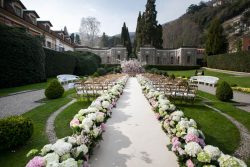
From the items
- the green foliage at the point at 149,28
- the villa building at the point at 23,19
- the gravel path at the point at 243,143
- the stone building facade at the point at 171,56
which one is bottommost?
the gravel path at the point at 243,143

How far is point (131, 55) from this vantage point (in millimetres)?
65250

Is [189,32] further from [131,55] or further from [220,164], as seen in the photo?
[220,164]

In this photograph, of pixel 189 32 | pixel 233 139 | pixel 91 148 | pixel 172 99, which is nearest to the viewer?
pixel 91 148

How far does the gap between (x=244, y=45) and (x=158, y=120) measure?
138ft

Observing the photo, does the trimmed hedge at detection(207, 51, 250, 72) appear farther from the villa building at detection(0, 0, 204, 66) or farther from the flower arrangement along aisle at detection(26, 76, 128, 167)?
the flower arrangement along aisle at detection(26, 76, 128, 167)

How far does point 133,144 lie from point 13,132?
9.04 feet

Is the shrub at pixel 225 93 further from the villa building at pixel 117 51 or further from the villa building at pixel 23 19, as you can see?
the villa building at pixel 117 51

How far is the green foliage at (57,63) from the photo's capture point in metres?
23.0

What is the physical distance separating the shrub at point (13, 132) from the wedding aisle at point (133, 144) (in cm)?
192

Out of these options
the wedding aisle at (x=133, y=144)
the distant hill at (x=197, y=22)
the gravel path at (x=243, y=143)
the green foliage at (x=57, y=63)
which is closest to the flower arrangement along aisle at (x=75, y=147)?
the wedding aisle at (x=133, y=144)

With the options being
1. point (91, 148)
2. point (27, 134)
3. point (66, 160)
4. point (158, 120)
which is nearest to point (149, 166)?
point (91, 148)

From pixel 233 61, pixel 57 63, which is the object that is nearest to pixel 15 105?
pixel 57 63

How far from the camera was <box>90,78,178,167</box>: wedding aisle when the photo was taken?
4.05m

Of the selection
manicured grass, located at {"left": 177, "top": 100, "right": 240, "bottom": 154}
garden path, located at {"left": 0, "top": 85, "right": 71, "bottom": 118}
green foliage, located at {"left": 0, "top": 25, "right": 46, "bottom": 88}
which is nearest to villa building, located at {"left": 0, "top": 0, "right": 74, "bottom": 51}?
green foliage, located at {"left": 0, "top": 25, "right": 46, "bottom": 88}
